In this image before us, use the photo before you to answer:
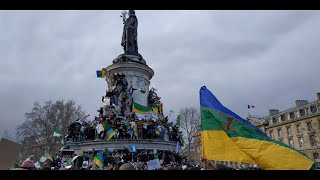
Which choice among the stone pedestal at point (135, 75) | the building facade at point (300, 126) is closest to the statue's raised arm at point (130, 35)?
the stone pedestal at point (135, 75)

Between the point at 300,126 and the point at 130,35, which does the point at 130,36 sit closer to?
the point at 130,35

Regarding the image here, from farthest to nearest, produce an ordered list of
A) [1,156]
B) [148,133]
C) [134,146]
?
[148,133] < [134,146] < [1,156]

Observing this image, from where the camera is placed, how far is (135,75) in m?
29.4

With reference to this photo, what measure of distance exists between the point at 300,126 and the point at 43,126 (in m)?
47.2

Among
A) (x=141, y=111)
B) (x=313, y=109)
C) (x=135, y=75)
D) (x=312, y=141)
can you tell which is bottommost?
(x=312, y=141)

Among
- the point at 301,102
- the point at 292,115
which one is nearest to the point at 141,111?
the point at 292,115

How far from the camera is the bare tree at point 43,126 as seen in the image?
51906 mm

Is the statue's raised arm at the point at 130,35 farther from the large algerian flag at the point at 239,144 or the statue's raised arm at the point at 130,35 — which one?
the large algerian flag at the point at 239,144
